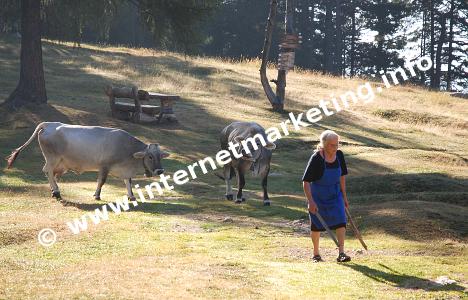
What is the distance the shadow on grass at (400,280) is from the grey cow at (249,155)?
7805mm

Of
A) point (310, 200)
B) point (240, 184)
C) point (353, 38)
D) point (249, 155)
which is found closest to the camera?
point (310, 200)

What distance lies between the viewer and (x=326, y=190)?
1228 cm

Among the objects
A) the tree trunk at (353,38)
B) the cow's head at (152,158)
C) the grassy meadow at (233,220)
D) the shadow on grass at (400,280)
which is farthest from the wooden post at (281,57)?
the tree trunk at (353,38)

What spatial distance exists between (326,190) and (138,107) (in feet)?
70.2

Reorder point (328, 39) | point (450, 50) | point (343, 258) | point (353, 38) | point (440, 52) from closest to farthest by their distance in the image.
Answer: point (343, 258)
point (440, 52)
point (450, 50)
point (328, 39)
point (353, 38)

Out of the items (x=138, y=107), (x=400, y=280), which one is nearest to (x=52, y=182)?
(x=400, y=280)

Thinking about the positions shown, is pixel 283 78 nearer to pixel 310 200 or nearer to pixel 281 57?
pixel 281 57

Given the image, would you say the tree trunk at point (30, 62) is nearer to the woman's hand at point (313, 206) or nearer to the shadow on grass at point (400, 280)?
the woman's hand at point (313, 206)

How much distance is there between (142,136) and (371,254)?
1863cm

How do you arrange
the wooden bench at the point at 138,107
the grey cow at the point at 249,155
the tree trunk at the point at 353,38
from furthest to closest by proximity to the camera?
1. the tree trunk at the point at 353,38
2. the wooden bench at the point at 138,107
3. the grey cow at the point at 249,155

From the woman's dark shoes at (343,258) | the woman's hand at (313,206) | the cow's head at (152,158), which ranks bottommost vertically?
the woman's dark shoes at (343,258)

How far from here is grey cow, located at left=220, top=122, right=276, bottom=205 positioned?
1933 centimetres

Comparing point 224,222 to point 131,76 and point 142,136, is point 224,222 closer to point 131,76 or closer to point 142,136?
point 142,136

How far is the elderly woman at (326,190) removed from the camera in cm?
1212
